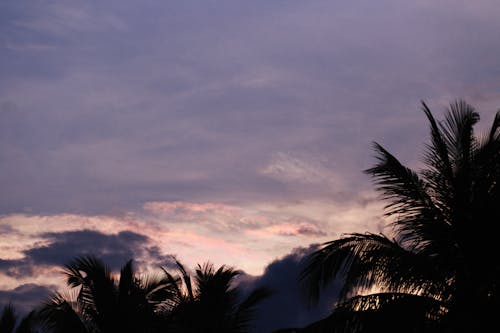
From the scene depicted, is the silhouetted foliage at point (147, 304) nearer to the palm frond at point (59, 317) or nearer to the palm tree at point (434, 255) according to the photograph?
the palm frond at point (59, 317)

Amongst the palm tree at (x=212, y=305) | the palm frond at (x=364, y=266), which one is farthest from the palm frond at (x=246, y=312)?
the palm frond at (x=364, y=266)

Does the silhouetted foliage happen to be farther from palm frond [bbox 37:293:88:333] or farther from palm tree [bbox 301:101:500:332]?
palm tree [bbox 301:101:500:332]

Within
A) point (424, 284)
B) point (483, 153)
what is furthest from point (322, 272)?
point (483, 153)

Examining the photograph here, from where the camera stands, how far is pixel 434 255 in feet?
51.2

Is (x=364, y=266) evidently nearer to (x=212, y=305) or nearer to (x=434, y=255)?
(x=434, y=255)

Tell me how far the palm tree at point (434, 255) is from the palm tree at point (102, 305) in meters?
9.79

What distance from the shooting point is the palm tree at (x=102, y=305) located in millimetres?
22906

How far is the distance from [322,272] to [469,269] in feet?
10.4

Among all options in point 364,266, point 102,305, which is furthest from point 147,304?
point 364,266

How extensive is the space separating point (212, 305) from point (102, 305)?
3.76 m

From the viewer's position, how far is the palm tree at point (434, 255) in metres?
14.6

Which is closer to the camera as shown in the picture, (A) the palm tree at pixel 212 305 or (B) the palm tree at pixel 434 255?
(B) the palm tree at pixel 434 255

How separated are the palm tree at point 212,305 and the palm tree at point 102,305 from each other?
692 millimetres

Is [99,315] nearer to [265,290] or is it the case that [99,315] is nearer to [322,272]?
[265,290]
